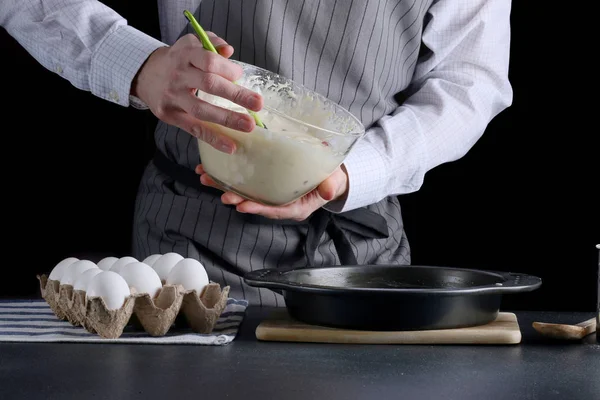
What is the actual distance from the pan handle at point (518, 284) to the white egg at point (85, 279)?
503mm

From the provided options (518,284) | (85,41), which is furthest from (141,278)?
(85,41)

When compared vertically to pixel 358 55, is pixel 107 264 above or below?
below

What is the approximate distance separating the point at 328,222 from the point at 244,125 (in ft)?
1.84

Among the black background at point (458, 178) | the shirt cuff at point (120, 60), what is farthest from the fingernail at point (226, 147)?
the black background at point (458, 178)

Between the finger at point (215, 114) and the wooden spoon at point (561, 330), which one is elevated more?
the finger at point (215, 114)

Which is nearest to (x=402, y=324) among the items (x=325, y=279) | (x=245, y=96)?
(x=325, y=279)

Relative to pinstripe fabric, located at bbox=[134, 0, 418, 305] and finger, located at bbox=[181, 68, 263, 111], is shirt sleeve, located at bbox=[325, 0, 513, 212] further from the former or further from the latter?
finger, located at bbox=[181, 68, 263, 111]

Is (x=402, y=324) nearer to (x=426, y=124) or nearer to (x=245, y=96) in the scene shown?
(x=245, y=96)

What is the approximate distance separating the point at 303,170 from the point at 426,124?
1.96 feet

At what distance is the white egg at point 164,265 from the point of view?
4.12ft

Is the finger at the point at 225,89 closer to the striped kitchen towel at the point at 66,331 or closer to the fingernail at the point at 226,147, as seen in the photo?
the fingernail at the point at 226,147

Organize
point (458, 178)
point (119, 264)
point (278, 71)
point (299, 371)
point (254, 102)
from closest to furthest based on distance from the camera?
point (299, 371), point (254, 102), point (119, 264), point (278, 71), point (458, 178)

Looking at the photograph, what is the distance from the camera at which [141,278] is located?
3.87ft

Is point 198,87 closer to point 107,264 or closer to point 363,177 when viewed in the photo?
point 107,264
